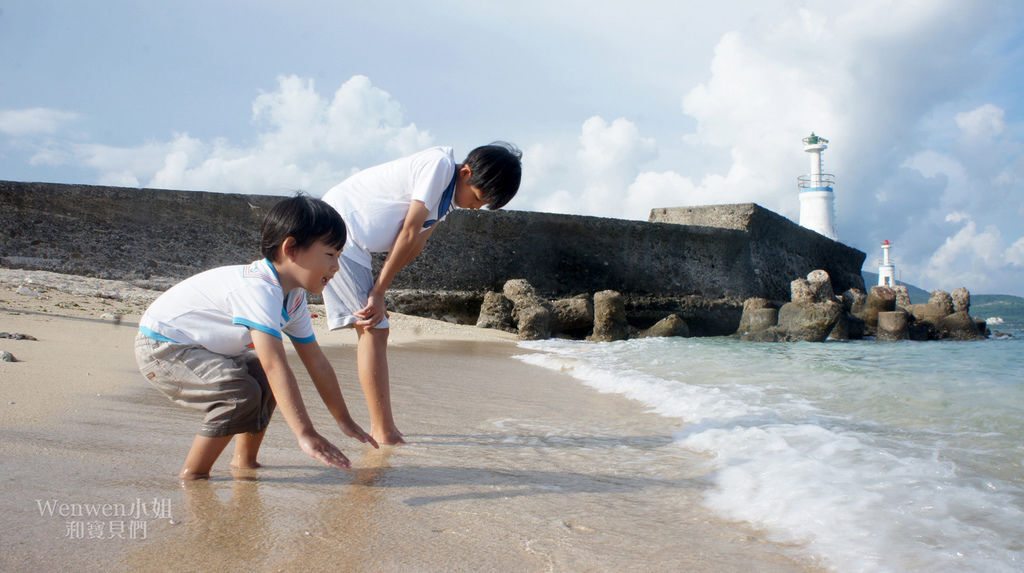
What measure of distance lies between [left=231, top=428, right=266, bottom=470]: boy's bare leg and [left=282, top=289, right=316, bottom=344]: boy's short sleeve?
0.31 m

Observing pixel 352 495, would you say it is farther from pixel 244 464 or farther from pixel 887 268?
pixel 887 268

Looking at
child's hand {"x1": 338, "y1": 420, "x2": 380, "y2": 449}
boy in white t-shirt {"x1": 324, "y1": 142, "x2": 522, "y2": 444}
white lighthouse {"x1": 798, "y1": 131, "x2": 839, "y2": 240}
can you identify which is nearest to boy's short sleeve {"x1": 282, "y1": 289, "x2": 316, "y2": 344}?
child's hand {"x1": 338, "y1": 420, "x2": 380, "y2": 449}

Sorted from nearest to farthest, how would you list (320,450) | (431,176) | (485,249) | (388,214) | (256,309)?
(320,450), (256,309), (431,176), (388,214), (485,249)

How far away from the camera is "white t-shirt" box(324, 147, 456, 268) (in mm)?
2664

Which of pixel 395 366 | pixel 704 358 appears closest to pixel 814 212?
pixel 704 358

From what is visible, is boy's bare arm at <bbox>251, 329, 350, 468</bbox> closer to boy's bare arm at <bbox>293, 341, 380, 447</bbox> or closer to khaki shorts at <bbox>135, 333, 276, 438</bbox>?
khaki shorts at <bbox>135, 333, 276, 438</bbox>

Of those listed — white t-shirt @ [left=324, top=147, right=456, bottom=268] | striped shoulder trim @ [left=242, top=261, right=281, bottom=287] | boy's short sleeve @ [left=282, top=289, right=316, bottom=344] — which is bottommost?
boy's short sleeve @ [left=282, top=289, right=316, bottom=344]

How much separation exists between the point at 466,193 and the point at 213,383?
1.19m

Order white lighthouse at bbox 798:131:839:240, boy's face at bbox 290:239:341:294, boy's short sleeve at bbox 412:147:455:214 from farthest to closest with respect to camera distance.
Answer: white lighthouse at bbox 798:131:839:240 → boy's short sleeve at bbox 412:147:455:214 → boy's face at bbox 290:239:341:294

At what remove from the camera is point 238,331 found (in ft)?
6.47

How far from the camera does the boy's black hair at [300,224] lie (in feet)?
6.38

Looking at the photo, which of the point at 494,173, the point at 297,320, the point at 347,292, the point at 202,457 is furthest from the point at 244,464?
the point at 494,173

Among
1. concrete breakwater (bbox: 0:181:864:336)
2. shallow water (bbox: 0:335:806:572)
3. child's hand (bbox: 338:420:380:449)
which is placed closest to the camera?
shallow water (bbox: 0:335:806:572)

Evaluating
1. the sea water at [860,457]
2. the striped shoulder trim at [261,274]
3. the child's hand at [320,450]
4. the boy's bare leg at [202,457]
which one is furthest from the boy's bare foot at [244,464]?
the sea water at [860,457]
